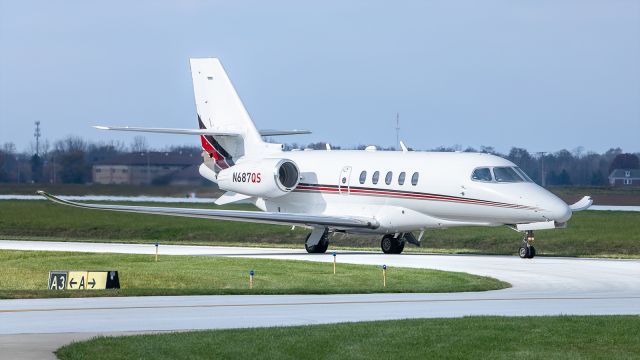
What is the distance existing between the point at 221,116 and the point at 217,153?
4.27ft

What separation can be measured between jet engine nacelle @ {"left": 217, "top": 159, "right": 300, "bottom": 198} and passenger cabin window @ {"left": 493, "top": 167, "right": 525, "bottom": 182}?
7.86 m

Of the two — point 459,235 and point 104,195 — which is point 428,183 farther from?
point 104,195

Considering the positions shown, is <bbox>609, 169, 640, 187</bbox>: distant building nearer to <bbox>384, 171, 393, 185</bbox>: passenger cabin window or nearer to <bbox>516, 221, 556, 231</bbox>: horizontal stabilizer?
<bbox>384, 171, 393, 185</bbox>: passenger cabin window

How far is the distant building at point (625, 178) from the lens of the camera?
79.7m

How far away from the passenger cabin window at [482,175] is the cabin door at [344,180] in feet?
16.9

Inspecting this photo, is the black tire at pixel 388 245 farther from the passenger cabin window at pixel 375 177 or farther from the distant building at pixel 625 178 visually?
the distant building at pixel 625 178

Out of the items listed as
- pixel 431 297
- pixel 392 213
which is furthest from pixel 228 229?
pixel 431 297

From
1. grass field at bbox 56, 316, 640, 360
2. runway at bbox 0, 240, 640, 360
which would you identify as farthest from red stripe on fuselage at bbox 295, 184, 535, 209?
grass field at bbox 56, 316, 640, 360

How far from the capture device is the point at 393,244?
138 ft

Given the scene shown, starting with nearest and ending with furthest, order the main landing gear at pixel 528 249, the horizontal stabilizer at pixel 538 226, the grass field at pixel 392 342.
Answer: the grass field at pixel 392 342, the horizontal stabilizer at pixel 538 226, the main landing gear at pixel 528 249

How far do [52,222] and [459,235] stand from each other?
21.0m

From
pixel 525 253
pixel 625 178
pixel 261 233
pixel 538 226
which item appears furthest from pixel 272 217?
pixel 625 178

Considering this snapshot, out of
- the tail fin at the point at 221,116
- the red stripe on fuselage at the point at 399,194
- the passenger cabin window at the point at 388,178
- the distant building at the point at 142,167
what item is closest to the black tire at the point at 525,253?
the red stripe on fuselage at the point at 399,194

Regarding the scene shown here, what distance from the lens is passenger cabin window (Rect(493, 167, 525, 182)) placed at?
125ft
